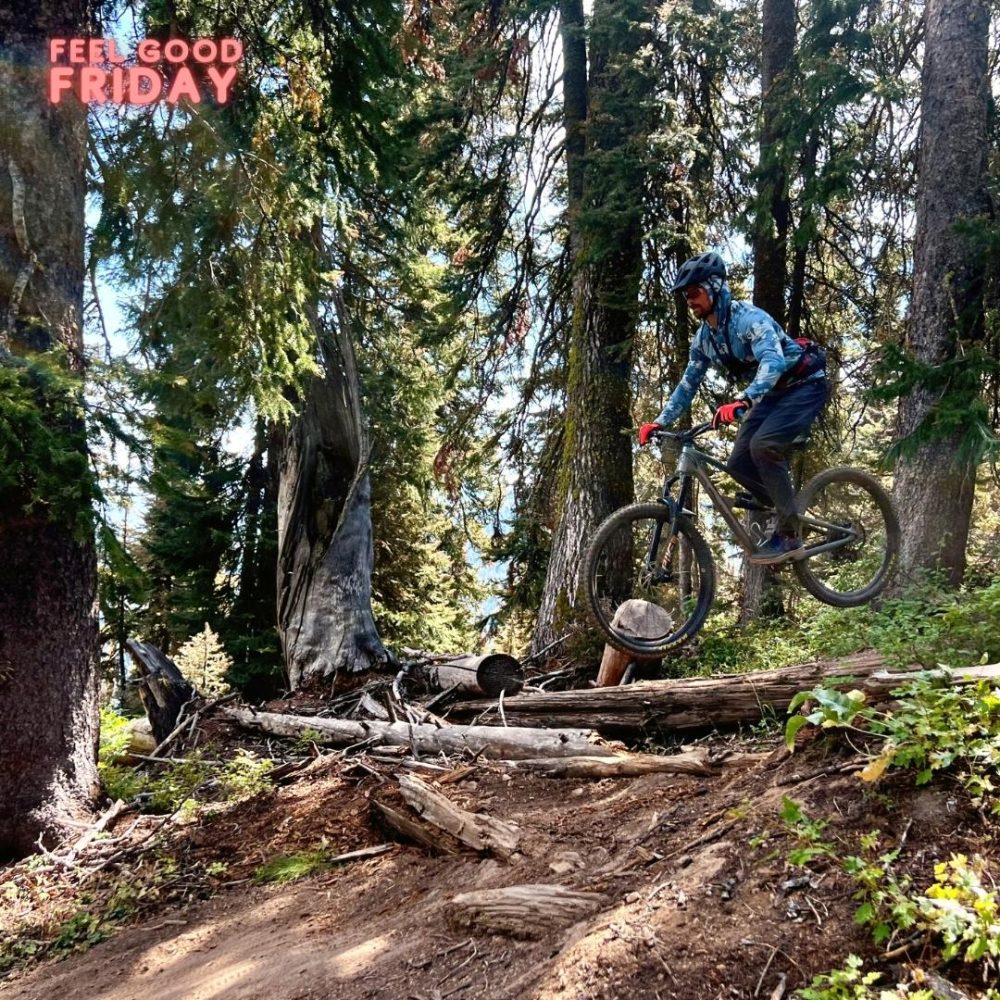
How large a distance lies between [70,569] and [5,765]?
1.47m

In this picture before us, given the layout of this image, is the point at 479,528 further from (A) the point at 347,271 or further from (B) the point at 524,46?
(B) the point at 524,46

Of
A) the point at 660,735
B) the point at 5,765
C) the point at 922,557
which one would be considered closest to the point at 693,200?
the point at 922,557

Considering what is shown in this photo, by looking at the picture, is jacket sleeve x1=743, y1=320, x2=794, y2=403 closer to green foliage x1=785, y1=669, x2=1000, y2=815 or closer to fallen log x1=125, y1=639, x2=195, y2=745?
green foliage x1=785, y1=669, x2=1000, y2=815

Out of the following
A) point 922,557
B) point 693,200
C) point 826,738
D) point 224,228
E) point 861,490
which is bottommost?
point 826,738

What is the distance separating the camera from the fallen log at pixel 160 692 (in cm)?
761

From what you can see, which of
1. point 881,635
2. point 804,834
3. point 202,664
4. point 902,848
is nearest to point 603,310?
point 881,635

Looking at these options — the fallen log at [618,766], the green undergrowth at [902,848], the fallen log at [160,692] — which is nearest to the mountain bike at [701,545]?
the fallen log at [618,766]

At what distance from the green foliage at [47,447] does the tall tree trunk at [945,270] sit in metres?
6.71

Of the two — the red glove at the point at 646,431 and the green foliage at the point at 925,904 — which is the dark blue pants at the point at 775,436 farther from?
the green foliage at the point at 925,904

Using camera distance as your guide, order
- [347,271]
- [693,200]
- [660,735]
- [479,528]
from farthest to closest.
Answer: [479,528]
[347,271]
[693,200]
[660,735]

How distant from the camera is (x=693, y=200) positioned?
8992 mm

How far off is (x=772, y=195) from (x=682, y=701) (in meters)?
5.86

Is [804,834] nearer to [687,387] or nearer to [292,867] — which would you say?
[292,867]

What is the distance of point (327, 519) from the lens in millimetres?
9883
